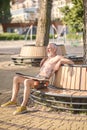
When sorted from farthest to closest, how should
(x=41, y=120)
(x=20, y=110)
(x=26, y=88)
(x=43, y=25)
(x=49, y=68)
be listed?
(x=43, y=25), (x=49, y=68), (x=26, y=88), (x=20, y=110), (x=41, y=120)

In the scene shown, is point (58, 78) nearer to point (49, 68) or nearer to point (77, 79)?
point (49, 68)

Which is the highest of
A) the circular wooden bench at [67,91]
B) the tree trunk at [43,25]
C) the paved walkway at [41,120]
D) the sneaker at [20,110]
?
the tree trunk at [43,25]

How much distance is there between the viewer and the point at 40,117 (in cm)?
646

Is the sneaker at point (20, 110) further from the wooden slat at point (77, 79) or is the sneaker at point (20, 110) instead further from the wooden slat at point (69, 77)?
the wooden slat at point (77, 79)

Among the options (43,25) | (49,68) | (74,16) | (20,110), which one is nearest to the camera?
(20,110)

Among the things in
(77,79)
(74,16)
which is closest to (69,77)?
(77,79)

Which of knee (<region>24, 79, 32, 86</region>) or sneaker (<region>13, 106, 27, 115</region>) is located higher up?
knee (<region>24, 79, 32, 86</region>)

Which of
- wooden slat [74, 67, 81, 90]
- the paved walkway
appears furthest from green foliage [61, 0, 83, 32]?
the paved walkway

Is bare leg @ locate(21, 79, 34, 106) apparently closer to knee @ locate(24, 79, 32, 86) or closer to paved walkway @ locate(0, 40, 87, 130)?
knee @ locate(24, 79, 32, 86)

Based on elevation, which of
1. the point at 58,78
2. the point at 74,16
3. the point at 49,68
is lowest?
the point at 58,78

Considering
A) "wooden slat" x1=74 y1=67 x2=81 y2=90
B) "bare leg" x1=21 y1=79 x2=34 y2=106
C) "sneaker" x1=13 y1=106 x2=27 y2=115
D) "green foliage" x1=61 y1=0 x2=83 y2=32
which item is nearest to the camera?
"sneaker" x1=13 y1=106 x2=27 y2=115

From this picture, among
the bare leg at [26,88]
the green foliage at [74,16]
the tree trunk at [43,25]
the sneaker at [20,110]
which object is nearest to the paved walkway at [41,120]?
the sneaker at [20,110]

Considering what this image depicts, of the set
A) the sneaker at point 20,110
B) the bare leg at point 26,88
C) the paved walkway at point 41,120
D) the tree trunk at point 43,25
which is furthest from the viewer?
the tree trunk at point 43,25

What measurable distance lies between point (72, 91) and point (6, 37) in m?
49.7
